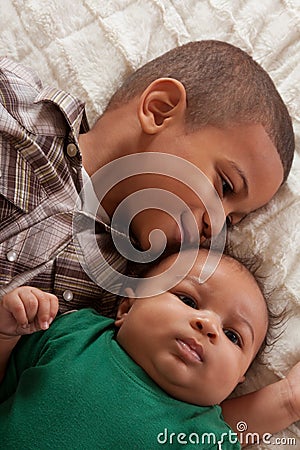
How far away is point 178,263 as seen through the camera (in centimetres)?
116

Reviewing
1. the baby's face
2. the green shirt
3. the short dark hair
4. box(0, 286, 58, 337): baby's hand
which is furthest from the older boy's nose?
the short dark hair

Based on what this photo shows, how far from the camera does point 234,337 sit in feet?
3.66

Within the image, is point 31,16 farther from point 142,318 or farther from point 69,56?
point 142,318

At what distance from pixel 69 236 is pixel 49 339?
0.18 m

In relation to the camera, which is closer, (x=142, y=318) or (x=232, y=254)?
(x=142, y=318)

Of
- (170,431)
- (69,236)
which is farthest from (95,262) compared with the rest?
(170,431)

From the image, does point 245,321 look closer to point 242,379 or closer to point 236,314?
point 236,314

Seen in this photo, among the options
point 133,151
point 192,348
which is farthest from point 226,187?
point 192,348

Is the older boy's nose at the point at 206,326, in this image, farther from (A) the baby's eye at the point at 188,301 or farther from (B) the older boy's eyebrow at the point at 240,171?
(B) the older boy's eyebrow at the point at 240,171

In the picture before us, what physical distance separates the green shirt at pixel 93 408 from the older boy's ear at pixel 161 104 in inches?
14.4

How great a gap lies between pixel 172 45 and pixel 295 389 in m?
0.67

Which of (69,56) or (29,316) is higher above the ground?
(69,56)

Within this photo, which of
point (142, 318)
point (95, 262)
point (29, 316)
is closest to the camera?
point (29, 316)

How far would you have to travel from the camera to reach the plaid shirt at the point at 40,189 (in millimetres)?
1102
